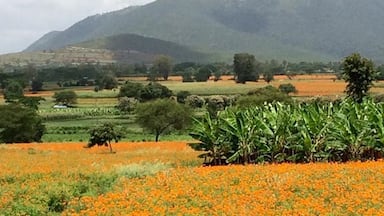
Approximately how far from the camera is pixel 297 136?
23.9m

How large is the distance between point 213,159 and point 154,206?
1263cm

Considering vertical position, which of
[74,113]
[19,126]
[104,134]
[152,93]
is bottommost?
[74,113]

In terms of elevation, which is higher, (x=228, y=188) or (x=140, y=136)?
(x=228, y=188)

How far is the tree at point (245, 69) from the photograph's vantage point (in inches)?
5930

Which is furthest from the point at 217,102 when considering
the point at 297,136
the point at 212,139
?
the point at 297,136

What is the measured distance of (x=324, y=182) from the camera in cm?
1584

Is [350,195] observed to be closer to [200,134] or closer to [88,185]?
[88,185]

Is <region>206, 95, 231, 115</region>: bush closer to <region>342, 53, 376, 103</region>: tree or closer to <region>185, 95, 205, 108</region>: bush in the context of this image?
<region>185, 95, 205, 108</region>: bush

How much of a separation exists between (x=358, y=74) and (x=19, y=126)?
1802 inches

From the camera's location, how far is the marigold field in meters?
12.7

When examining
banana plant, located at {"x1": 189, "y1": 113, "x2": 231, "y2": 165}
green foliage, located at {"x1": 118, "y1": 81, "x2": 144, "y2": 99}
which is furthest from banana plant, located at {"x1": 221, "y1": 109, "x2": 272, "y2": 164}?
green foliage, located at {"x1": 118, "y1": 81, "x2": 144, "y2": 99}

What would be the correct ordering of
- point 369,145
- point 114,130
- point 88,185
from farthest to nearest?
1. point 114,130
2. point 369,145
3. point 88,185

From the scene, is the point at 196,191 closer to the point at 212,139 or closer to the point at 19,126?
the point at 212,139

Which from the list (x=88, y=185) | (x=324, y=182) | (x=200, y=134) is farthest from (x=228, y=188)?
(x=200, y=134)
